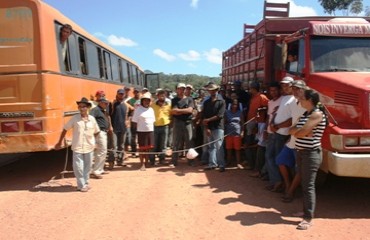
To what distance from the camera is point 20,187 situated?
691cm

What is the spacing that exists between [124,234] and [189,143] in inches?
161

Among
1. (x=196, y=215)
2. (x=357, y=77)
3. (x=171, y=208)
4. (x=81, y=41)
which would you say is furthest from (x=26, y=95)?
(x=357, y=77)

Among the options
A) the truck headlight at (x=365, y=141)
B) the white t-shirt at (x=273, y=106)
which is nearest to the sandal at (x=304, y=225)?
the truck headlight at (x=365, y=141)

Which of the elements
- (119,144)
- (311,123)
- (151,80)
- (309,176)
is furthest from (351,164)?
(151,80)

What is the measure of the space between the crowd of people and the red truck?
1.35 feet

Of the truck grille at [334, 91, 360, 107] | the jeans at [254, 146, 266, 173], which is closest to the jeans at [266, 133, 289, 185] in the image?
the jeans at [254, 146, 266, 173]

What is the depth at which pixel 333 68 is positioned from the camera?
244 inches

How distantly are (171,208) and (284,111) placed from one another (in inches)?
89.7

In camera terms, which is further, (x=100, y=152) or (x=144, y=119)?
(x=144, y=119)

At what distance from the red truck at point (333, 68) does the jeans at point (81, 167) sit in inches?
149

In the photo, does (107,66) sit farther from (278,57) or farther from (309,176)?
(309,176)

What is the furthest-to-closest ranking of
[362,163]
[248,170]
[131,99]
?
[131,99], [248,170], [362,163]

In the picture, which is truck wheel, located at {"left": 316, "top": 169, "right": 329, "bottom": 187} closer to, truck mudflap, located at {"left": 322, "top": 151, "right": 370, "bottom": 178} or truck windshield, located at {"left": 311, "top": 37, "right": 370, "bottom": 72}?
truck mudflap, located at {"left": 322, "top": 151, "right": 370, "bottom": 178}

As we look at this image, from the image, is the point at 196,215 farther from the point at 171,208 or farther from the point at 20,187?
the point at 20,187
